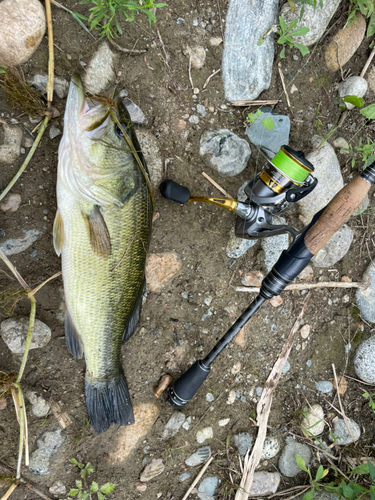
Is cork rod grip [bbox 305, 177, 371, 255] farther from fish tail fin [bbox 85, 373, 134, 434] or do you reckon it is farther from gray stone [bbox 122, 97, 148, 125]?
fish tail fin [bbox 85, 373, 134, 434]

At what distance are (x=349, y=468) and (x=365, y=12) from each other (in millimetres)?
3852

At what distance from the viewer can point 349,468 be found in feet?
10.3

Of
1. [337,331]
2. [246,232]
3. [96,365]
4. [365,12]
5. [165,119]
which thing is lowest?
[96,365]

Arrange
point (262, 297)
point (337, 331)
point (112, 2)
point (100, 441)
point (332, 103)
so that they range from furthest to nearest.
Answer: point (337, 331)
point (332, 103)
point (100, 441)
point (262, 297)
point (112, 2)

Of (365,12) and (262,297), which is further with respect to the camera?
(365,12)

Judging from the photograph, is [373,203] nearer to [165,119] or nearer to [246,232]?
[246,232]

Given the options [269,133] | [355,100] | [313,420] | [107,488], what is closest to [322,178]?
[269,133]

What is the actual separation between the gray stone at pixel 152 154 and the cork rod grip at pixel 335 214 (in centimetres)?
110

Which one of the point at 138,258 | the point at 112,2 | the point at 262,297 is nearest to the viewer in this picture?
the point at 112,2

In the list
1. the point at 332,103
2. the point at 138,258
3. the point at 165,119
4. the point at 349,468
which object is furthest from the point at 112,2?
the point at 349,468

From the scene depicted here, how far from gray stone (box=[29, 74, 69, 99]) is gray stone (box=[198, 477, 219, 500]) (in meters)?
3.07

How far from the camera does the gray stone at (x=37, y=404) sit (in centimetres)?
233

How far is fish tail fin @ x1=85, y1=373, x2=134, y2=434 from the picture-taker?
229 cm

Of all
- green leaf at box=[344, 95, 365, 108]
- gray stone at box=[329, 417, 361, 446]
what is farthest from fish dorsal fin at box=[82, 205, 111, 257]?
gray stone at box=[329, 417, 361, 446]
